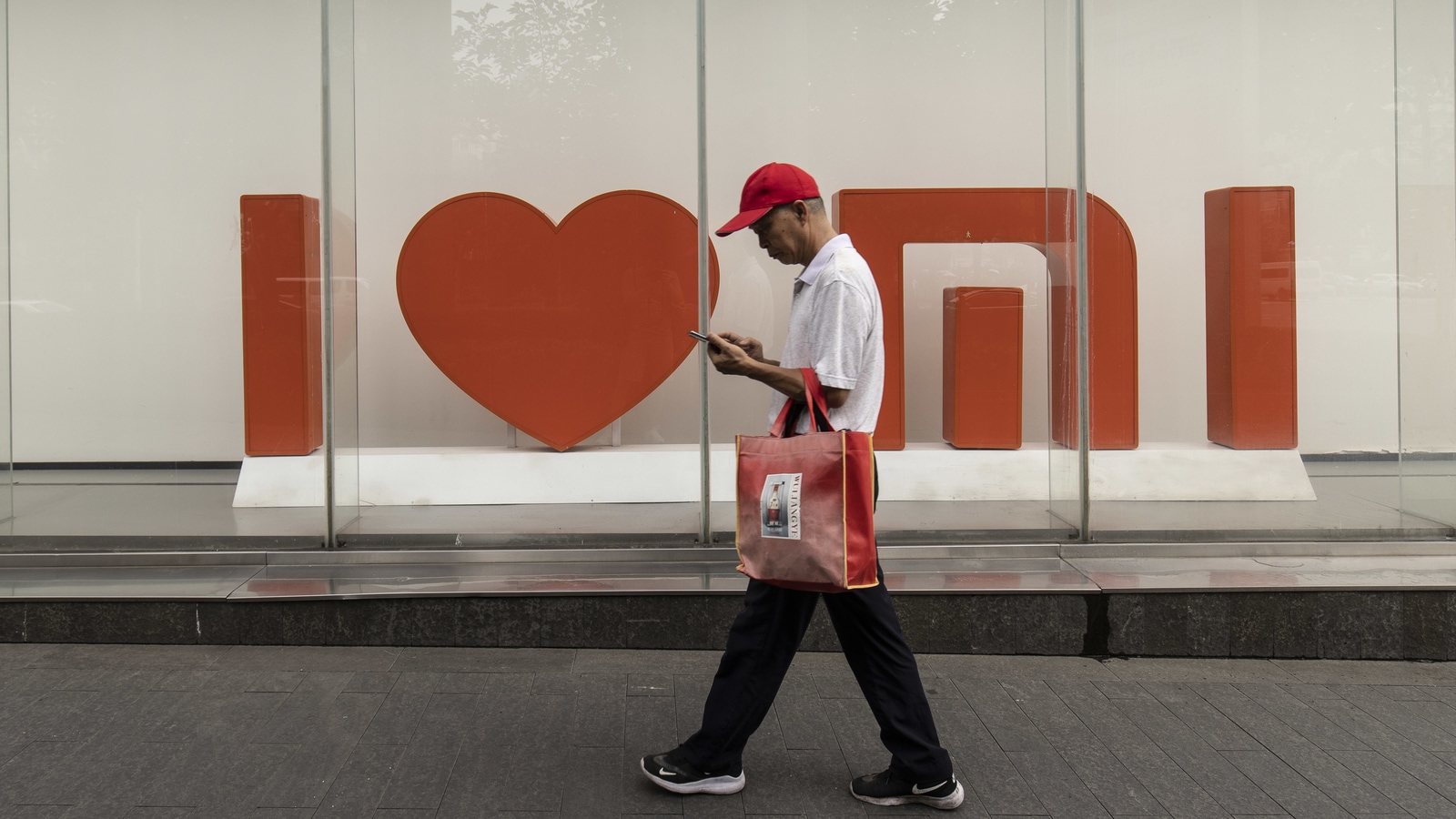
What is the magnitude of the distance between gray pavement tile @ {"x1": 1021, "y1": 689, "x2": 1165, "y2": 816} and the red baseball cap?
1.91m

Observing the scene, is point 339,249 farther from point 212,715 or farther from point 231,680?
point 212,715

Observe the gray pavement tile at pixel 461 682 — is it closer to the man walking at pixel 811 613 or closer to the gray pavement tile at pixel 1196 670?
the man walking at pixel 811 613

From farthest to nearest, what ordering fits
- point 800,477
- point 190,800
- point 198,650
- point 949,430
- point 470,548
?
point 949,430 < point 470,548 < point 198,650 < point 190,800 < point 800,477

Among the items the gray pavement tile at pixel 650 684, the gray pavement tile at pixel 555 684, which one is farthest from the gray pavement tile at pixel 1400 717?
the gray pavement tile at pixel 555 684

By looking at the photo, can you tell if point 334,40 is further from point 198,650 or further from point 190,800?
point 190,800

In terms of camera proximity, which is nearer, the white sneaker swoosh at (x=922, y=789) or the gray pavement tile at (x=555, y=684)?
the white sneaker swoosh at (x=922, y=789)

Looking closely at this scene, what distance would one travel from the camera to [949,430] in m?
5.95

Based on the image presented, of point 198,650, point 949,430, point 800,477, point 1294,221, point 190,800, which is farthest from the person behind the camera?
point 949,430

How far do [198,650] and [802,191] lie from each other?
312cm

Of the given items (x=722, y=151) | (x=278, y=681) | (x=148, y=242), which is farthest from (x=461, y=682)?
(x=148, y=242)

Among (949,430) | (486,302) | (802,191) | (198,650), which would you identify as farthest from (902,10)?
(198,650)

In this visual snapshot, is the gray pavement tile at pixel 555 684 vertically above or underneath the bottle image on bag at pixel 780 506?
underneath

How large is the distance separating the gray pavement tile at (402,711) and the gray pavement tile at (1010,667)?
6.09 feet

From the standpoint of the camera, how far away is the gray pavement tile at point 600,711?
348 cm
